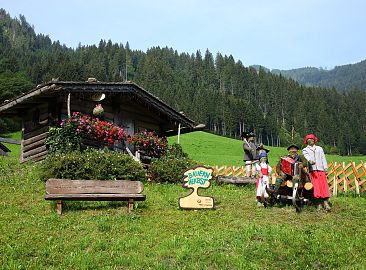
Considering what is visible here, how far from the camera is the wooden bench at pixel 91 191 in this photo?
36.3 ft

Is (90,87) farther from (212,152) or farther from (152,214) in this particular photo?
(212,152)

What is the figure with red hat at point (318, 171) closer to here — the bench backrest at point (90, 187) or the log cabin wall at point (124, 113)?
the bench backrest at point (90, 187)

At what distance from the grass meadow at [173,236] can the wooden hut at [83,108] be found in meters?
6.22

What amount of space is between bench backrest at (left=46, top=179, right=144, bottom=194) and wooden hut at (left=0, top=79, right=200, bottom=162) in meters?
6.89

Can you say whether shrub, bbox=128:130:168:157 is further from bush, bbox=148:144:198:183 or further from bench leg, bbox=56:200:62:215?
bench leg, bbox=56:200:62:215

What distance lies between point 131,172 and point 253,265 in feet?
29.4

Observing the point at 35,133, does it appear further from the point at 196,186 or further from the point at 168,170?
the point at 196,186

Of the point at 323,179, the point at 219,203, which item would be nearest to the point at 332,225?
the point at 323,179

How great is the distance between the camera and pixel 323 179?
41.8 ft

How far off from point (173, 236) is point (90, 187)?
306 cm

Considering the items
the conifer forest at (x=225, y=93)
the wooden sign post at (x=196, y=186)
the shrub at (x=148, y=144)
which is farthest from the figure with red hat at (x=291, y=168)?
the conifer forest at (x=225, y=93)

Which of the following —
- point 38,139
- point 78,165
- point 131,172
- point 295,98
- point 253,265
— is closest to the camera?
point 253,265

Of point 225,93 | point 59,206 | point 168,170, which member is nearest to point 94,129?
point 168,170

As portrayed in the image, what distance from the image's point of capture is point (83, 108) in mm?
20141
